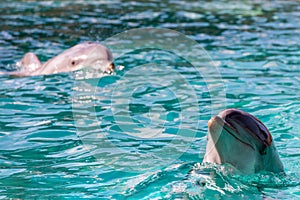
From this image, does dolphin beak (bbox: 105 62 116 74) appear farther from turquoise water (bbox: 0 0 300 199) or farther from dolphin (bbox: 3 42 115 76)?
turquoise water (bbox: 0 0 300 199)

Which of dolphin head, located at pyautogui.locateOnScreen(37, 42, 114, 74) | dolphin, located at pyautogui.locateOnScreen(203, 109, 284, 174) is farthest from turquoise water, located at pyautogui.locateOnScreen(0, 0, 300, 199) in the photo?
dolphin head, located at pyautogui.locateOnScreen(37, 42, 114, 74)

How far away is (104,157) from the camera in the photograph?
19.1ft

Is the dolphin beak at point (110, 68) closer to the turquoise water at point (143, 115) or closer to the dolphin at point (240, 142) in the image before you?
the turquoise water at point (143, 115)

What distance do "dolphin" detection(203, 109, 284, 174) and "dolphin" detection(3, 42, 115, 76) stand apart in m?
5.11

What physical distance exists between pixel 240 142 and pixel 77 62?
5.97m

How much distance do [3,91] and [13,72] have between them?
5.41 feet

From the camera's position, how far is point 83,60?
993 cm

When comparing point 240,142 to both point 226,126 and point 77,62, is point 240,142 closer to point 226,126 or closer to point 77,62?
point 226,126

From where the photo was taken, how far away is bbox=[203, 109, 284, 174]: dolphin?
4371 mm

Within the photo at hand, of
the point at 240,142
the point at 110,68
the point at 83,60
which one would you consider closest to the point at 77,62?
the point at 83,60

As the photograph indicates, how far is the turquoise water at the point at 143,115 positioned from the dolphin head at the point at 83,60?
11.3 inches

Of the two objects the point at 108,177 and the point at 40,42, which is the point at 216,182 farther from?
the point at 40,42

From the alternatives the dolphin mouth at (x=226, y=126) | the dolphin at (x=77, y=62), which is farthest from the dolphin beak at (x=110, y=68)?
the dolphin mouth at (x=226, y=126)

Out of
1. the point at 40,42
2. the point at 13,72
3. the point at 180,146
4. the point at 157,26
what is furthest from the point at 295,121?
the point at 157,26
